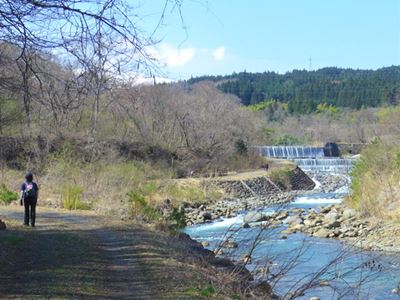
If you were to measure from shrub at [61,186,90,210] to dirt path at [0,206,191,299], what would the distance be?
7.07 metres

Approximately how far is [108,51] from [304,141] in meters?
131

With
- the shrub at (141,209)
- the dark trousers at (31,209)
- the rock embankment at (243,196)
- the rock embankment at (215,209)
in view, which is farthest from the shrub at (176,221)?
the rock embankment at (215,209)

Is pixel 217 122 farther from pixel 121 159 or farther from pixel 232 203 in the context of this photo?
pixel 121 159

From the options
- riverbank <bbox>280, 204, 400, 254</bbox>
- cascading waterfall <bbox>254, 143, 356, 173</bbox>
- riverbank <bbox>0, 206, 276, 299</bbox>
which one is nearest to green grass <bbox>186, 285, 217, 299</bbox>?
riverbank <bbox>0, 206, 276, 299</bbox>

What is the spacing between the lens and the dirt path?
32.2 ft

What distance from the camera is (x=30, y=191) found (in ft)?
56.9

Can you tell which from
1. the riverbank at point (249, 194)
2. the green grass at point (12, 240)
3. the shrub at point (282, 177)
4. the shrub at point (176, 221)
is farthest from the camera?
the shrub at point (282, 177)

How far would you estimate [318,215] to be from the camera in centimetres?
3800

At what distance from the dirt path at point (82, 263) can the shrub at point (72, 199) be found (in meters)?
7.07

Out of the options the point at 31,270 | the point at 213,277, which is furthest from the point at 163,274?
the point at 31,270

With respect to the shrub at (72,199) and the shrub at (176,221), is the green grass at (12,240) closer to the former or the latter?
the shrub at (176,221)

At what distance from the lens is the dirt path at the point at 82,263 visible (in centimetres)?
981

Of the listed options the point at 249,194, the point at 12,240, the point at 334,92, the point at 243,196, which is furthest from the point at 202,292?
the point at 334,92

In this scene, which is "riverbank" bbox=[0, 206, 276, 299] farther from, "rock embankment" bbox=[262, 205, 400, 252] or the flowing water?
"rock embankment" bbox=[262, 205, 400, 252]
